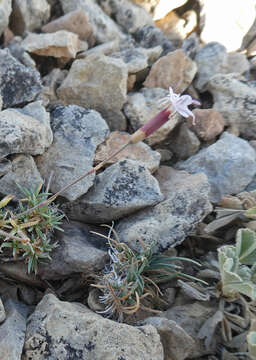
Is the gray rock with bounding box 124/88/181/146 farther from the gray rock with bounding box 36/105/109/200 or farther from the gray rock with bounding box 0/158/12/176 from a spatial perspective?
the gray rock with bounding box 0/158/12/176

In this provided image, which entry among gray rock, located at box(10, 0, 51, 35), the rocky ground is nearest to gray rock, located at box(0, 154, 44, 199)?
the rocky ground

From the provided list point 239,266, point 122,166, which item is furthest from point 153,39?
point 239,266

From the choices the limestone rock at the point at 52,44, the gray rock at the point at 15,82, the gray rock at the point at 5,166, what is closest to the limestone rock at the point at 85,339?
the gray rock at the point at 5,166

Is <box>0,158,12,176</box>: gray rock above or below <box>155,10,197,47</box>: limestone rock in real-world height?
below

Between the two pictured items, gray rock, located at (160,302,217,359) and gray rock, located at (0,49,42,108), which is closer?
gray rock, located at (160,302,217,359)

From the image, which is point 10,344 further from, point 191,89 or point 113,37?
point 113,37

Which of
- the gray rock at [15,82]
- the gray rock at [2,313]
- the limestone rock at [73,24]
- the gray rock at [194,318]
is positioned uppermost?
the limestone rock at [73,24]

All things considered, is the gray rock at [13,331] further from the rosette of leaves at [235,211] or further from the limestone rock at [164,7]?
the limestone rock at [164,7]
